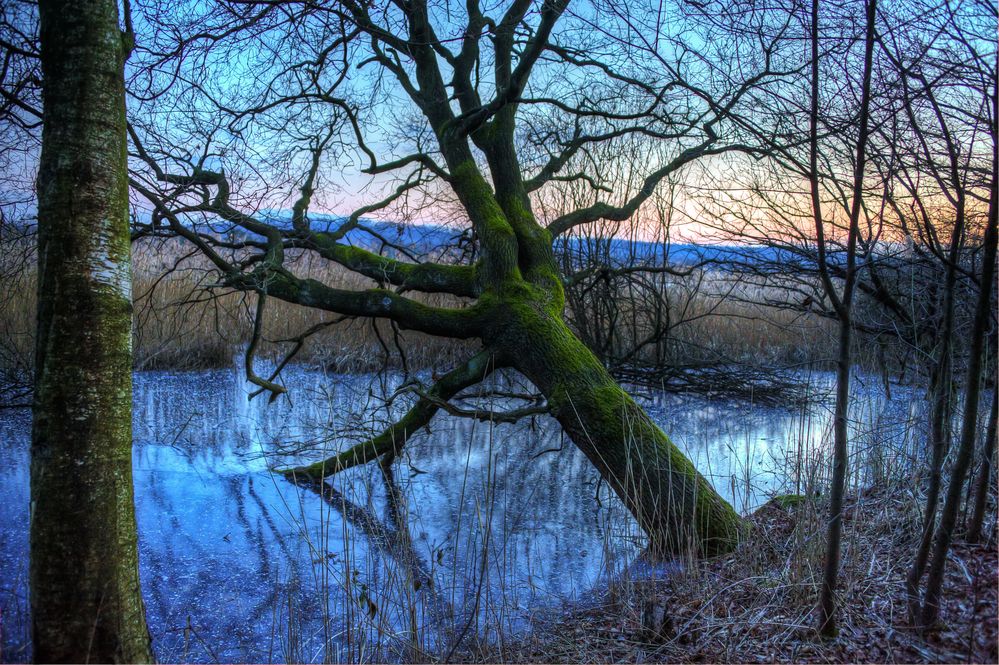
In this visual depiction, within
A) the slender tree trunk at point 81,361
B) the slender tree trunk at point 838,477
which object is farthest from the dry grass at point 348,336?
the slender tree trunk at point 81,361

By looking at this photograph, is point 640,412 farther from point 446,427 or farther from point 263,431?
point 263,431

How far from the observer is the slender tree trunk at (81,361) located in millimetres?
1997

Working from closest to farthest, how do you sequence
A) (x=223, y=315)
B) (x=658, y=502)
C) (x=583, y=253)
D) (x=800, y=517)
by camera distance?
(x=800, y=517), (x=658, y=502), (x=583, y=253), (x=223, y=315)

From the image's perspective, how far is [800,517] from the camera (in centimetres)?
289

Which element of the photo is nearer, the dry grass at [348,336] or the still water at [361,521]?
the still water at [361,521]

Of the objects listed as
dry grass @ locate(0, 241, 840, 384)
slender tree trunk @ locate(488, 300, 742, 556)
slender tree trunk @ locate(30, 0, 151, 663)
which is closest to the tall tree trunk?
slender tree trunk @ locate(488, 300, 742, 556)

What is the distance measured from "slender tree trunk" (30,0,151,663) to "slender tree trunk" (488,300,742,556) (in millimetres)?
1800

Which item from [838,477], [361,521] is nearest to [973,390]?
[838,477]

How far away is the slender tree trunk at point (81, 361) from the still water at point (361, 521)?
11.0 inches

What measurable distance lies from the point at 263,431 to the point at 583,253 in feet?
11.3

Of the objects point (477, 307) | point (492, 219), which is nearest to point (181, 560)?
point (477, 307)

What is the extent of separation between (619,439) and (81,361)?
261 cm

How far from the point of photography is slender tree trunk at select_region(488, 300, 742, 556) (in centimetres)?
335

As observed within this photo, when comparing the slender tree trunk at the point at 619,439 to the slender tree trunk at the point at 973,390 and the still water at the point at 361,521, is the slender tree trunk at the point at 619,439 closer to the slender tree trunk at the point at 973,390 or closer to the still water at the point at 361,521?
the still water at the point at 361,521
